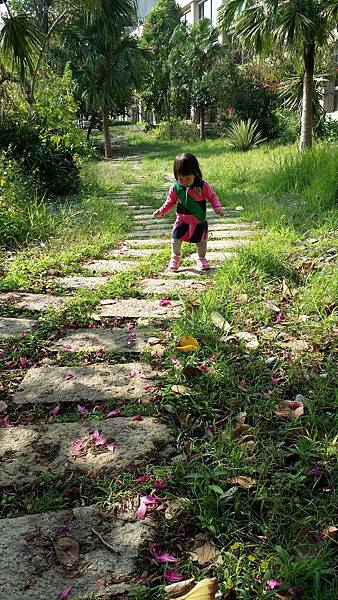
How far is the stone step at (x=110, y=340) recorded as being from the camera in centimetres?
264

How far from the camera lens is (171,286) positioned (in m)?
3.62

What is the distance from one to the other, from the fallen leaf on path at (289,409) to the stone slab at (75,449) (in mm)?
452

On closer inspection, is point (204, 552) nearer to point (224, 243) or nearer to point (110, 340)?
point (110, 340)

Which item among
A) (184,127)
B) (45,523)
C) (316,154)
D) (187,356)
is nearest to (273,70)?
(184,127)

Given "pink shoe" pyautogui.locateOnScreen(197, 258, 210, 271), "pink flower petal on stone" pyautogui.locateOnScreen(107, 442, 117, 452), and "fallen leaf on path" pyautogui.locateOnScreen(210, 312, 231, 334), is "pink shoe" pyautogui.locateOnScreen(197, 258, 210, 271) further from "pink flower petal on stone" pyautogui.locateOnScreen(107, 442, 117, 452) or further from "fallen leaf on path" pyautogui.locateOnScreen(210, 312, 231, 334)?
"pink flower petal on stone" pyautogui.locateOnScreen(107, 442, 117, 452)

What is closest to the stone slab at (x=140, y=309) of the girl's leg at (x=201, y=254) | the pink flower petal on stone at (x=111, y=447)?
the girl's leg at (x=201, y=254)

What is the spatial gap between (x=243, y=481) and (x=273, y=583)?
37 centimetres

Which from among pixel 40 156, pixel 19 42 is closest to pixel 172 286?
pixel 40 156

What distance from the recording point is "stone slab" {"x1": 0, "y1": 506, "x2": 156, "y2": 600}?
1.30 metres

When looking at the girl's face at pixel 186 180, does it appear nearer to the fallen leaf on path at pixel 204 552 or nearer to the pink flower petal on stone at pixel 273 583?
the fallen leaf on path at pixel 204 552

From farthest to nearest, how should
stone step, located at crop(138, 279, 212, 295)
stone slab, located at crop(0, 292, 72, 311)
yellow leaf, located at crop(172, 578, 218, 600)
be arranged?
stone step, located at crop(138, 279, 212, 295) → stone slab, located at crop(0, 292, 72, 311) → yellow leaf, located at crop(172, 578, 218, 600)

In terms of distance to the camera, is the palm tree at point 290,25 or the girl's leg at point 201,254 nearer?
the girl's leg at point 201,254

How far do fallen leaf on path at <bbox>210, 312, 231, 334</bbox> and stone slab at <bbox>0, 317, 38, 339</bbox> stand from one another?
1.08 meters

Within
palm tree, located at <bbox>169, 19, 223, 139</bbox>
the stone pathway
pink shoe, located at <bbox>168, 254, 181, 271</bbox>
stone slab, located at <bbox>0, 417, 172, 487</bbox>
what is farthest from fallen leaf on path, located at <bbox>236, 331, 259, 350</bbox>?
palm tree, located at <bbox>169, 19, 223, 139</bbox>
